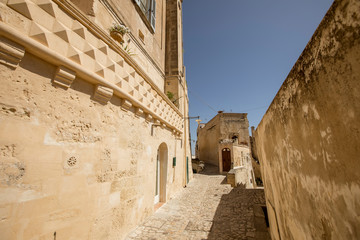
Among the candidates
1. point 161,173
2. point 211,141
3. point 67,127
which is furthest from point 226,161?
point 67,127

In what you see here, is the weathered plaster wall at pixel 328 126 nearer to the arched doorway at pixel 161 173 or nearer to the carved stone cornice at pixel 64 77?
the carved stone cornice at pixel 64 77

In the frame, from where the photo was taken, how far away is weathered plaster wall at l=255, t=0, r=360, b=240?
884mm

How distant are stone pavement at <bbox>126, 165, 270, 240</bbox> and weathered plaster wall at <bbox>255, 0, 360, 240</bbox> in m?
2.69

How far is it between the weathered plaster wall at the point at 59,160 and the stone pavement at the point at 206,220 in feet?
2.98

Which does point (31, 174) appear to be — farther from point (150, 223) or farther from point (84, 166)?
point (150, 223)

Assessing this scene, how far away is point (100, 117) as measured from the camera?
3002mm

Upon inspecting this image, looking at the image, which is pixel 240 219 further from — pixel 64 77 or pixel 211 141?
pixel 211 141

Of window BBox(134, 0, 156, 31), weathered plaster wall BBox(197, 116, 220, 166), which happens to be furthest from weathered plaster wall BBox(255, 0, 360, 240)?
weathered plaster wall BBox(197, 116, 220, 166)

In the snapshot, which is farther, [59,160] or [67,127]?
[67,127]

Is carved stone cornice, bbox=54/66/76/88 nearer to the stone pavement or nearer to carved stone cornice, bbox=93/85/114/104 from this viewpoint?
carved stone cornice, bbox=93/85/114/104

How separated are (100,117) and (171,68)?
26.9 ft

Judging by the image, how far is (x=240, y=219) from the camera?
4805 millimetres

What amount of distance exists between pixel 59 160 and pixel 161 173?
185 inches

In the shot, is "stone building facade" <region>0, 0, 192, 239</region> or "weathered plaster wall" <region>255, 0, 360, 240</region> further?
"stone building facade" <region>0, 0, 192, 239</region>
